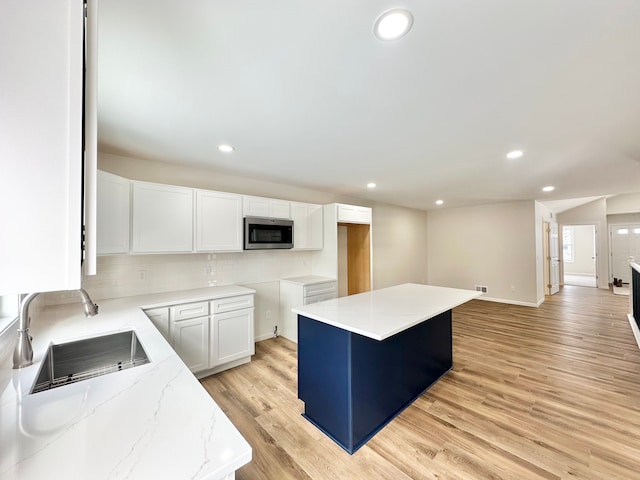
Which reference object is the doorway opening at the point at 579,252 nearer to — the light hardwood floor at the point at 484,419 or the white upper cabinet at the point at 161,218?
the light hardwood floor at the point at 484,419

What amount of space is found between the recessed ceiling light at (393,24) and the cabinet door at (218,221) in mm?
2510

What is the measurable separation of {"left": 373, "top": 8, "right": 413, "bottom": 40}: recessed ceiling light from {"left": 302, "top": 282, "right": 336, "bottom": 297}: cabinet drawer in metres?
2.99

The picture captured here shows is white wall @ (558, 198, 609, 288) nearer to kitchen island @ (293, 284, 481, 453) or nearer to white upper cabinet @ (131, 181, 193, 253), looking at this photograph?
kitchen island @ (293, 284, 481, 453)

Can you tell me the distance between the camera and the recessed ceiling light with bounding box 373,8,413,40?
114 cm

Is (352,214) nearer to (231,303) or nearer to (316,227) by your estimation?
(316,227)

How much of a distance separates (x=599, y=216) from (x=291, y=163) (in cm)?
958

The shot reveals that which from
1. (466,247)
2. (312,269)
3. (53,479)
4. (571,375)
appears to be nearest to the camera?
(53,479)

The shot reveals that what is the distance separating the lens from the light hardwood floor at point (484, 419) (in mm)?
1737

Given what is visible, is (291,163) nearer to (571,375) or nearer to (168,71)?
(168,71)

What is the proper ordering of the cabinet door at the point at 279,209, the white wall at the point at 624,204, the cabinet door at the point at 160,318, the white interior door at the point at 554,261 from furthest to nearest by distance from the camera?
the white wall at the point at 624,204 → the white interior door at the point at 554,261 → the cabinet door at the point at 279,209 → the cabinet door at the point at 160,318

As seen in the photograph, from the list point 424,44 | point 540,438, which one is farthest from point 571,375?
point 424,44

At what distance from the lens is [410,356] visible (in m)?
2.43

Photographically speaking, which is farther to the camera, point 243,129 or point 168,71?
point 243,129

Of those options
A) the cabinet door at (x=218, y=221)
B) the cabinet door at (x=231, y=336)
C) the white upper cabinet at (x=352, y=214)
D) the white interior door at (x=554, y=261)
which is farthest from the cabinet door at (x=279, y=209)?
the white interior door at (x=554, y=261)
